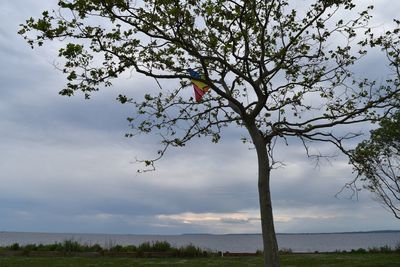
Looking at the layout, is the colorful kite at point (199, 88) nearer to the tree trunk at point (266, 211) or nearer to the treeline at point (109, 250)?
the tree trunk at point (266, 211)

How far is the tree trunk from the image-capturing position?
12.7 meters

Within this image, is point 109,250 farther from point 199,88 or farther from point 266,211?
point 266,211

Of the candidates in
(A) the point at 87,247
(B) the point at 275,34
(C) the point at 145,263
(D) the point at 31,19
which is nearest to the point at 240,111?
(B) the point at 275,34

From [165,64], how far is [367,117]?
633 centimetres

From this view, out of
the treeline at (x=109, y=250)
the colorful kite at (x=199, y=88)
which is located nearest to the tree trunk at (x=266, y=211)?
the colorful kite at (x=199, y=88)

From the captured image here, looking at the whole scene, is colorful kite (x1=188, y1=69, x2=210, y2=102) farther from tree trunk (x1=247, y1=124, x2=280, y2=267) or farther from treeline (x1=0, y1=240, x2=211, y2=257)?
treeline (x1=0, y1=240, x2=211, y2=257)

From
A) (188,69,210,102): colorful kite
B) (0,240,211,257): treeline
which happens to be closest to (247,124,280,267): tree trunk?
(188,69,210,102): colorful kite

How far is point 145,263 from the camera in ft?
69.9

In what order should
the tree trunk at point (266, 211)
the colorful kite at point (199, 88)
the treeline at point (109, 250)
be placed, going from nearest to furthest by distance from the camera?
the tree trunk at point (266, 211), the colorful kite at point (199, 88), the treeline at point (109, 250)

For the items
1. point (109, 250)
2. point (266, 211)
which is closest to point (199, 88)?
point (266, 211)

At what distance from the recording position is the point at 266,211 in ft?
42.0

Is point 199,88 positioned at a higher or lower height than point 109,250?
higher

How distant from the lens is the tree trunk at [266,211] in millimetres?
12672

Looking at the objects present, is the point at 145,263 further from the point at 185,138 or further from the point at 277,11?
the point at 277,11
